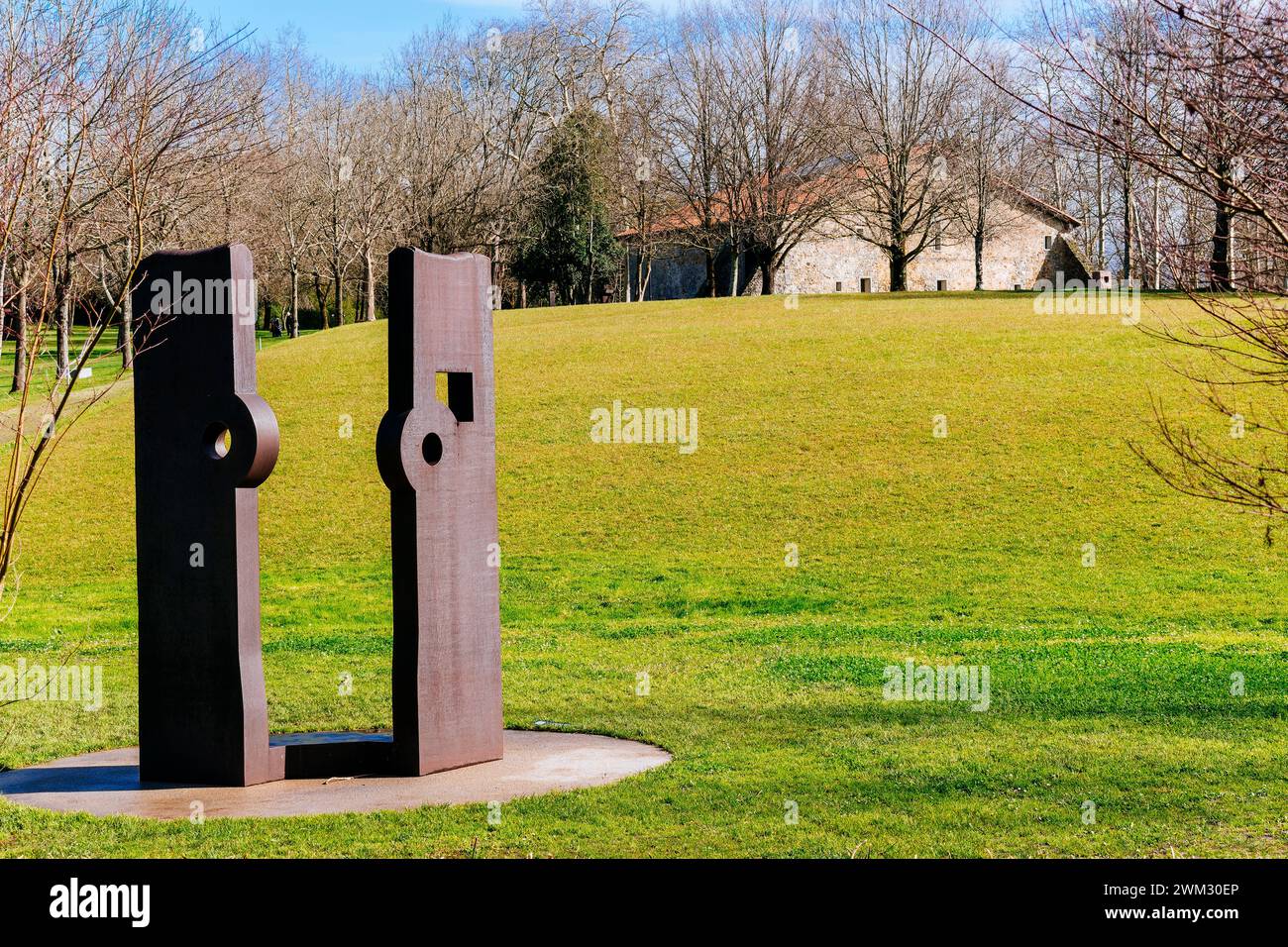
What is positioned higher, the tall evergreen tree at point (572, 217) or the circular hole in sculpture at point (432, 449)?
the tall evergreen tree at point (572, 217)

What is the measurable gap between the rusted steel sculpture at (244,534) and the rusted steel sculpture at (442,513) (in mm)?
11

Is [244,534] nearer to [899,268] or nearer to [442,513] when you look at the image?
[442,513]

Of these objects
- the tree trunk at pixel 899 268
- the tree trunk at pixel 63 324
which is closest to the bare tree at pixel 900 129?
the tree trunk at pixel 899 268

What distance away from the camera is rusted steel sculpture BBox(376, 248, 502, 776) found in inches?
316

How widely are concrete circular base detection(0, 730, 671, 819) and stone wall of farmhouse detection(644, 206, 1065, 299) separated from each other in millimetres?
50000

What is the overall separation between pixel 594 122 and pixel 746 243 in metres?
8.84

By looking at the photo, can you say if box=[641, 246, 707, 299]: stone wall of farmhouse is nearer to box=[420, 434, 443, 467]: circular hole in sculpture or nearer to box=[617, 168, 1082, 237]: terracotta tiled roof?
box=[617, 168, 1082, 237]: terracotta tiled roof

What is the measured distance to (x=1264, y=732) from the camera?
29.2 ft

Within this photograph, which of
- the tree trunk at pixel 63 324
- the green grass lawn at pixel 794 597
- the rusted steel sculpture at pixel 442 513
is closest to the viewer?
the tree trunk at pixel 63 324

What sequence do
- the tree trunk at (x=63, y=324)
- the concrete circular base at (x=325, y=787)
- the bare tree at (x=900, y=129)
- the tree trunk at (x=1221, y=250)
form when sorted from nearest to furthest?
1. the tree trunk at (x=1221, y=250)
2. the tree trunk at (x=63, y=324)
3. the concrete circular base at (x=325, y=787)
4. the bare tree at (x=900, y=129)

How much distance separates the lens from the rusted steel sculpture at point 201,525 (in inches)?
310

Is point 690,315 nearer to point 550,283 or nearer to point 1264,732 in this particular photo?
point 550,283

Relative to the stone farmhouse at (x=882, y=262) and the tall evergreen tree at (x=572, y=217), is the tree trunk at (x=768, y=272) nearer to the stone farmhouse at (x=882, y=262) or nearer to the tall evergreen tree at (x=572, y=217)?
the stone farmhouse at (x=882, y=262)
